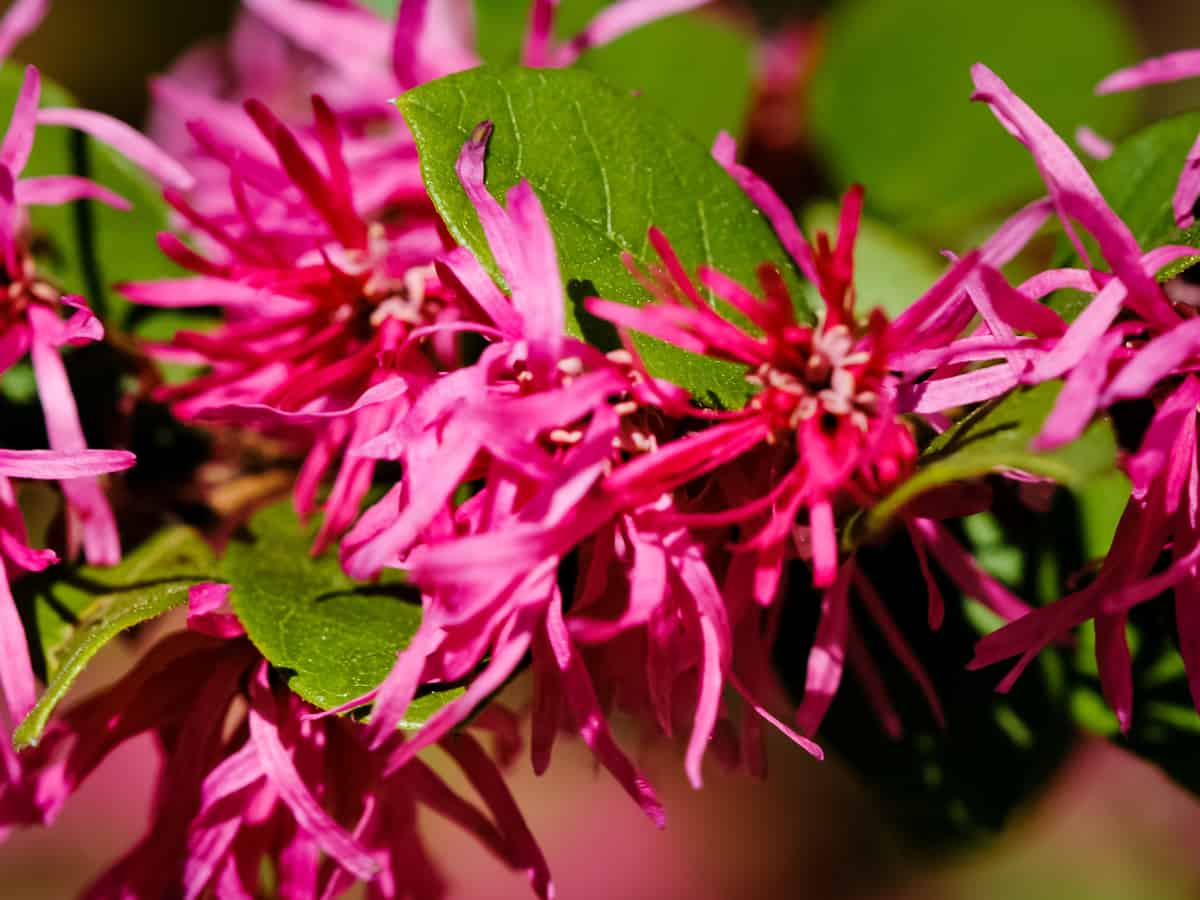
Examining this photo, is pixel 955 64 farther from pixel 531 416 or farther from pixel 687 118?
pixel 531 416

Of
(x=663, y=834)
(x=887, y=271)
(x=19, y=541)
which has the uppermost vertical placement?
(x=887, y=271)

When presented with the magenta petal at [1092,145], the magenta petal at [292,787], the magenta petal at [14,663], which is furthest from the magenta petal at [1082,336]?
the magenta petal at [14,663]

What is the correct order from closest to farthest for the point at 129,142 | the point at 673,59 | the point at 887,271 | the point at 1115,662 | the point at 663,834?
1. the point at 1115,662
2. the point at 129,142
3. the point at 887,271
4. the point at 673,59
5. the point at 663,834

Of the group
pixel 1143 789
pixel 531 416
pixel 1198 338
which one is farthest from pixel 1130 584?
pixel 1143 789

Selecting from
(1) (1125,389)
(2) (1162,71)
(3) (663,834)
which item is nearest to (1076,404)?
(1) (1125,389)

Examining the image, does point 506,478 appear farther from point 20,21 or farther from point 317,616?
point 20,21

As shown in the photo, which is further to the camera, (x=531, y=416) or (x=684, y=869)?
(x=684, y=869)
